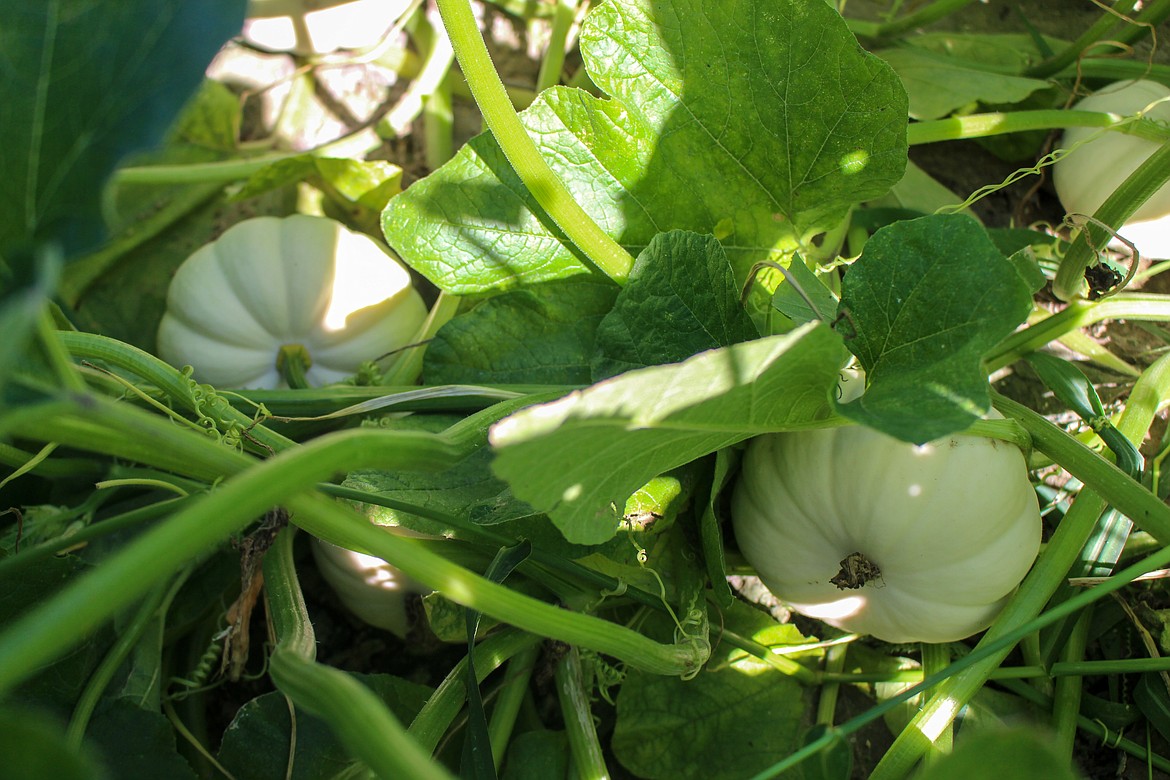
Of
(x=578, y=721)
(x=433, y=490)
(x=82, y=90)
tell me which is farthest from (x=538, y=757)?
(x=82, y=90)

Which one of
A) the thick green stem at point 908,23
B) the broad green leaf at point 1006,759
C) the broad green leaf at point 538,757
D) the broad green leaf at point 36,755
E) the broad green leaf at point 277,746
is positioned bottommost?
the broad green leaf at point 538,757

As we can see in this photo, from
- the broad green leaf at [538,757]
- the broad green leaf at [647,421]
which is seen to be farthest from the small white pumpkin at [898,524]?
the broad green leaf at [538,757]

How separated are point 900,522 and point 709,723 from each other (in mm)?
387

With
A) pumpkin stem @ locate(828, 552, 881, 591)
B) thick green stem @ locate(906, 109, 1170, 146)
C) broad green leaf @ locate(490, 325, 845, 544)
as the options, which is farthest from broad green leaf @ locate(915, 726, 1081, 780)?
thick green stem @ locate(906, 109, 1170, 146)

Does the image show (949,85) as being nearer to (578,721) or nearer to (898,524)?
(898,524)

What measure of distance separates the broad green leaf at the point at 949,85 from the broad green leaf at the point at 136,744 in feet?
4.01

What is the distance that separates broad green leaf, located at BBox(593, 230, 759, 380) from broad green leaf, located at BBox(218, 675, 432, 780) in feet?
1.55

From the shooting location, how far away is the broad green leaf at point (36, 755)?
45 centimetres

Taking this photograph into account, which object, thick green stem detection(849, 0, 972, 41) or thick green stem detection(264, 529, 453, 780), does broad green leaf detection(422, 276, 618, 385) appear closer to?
thick green stem detection(264, 529, 453, 780)

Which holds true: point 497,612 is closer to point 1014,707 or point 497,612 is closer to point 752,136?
point 752,136

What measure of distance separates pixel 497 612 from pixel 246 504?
0.71ft

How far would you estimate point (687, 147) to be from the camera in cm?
104

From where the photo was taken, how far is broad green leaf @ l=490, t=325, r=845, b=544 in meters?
0.57

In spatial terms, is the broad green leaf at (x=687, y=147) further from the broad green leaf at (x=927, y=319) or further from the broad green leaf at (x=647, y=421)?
the broad green leaf at (x=647, y=421)
